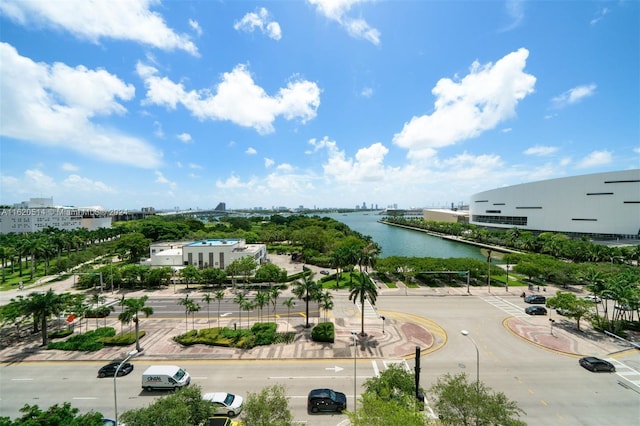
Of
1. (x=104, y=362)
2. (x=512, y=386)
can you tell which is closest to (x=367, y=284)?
(x=512, y=386)

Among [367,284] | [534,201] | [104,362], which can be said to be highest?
[534,201]

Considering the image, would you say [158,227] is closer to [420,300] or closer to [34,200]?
[420,300]

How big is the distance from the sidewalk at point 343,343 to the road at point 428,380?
39.4 inches

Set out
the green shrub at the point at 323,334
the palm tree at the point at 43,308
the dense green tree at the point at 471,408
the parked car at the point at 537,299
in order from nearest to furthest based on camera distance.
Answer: the dense green tree at the point at 471,408 → the palm tree at the point at 43,308 → the green shrub at the point at 323,334 → the parked car at the point at 537,299

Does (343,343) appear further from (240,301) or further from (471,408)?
(471,408)

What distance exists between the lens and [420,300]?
43875mm

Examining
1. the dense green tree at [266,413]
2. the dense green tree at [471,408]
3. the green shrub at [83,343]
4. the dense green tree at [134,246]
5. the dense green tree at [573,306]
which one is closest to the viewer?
the dense green tree at [266,413]

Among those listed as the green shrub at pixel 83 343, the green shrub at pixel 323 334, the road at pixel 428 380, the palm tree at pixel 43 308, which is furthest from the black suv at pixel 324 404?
the palm tree at pixel 43 308

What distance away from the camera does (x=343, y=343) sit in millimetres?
30031

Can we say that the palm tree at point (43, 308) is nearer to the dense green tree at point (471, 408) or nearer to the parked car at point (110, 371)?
the parked car at point (110, 371)

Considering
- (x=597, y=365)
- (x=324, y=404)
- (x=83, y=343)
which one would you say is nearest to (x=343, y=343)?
(x=324, y=404)

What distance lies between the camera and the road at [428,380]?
66.5ft

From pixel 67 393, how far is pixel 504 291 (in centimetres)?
6121

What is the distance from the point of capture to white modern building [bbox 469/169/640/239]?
9269 centimetres
